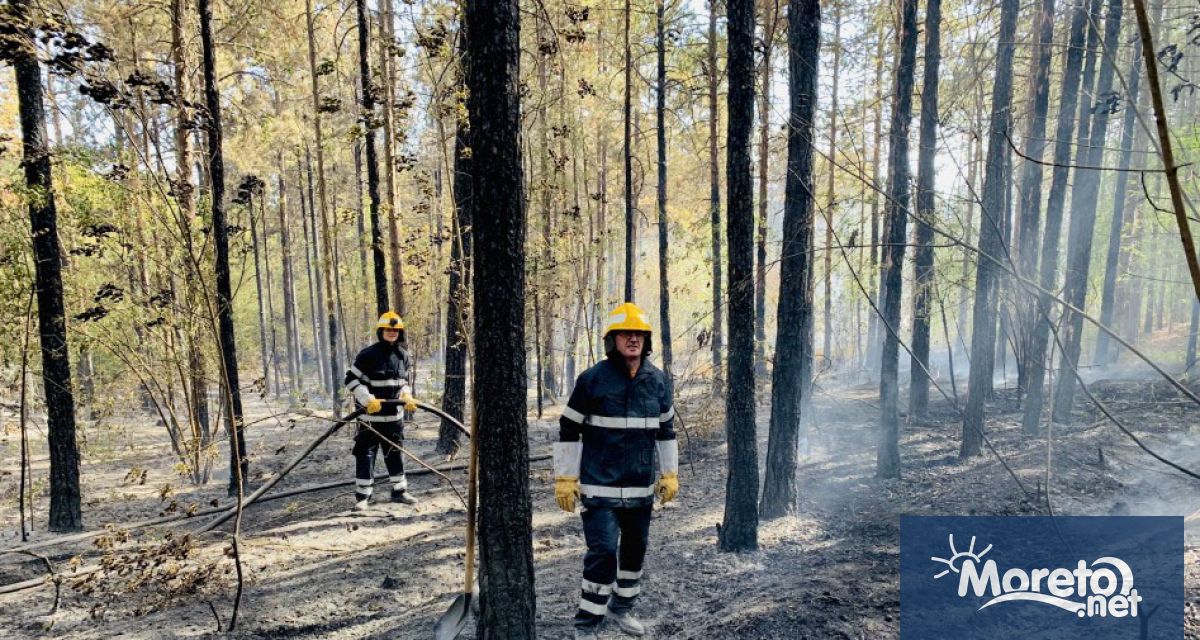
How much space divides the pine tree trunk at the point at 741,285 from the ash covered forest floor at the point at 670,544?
21.5 inches

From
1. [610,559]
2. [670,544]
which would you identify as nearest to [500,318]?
[610,559]

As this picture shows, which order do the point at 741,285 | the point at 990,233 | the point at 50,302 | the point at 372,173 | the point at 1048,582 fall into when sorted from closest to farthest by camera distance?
the point at 1048,582 → the point at 741,285 → the point at 50,302 → the point at 990,233 → the point at 372,173

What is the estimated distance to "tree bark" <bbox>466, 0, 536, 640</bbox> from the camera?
12.0 feet

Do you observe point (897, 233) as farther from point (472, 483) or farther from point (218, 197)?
point (218, 197)

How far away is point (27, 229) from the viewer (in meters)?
7.30

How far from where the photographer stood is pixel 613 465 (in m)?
4.64

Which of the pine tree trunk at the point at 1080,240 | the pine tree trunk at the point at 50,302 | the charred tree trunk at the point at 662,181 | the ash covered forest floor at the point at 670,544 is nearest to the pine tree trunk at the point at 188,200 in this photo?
the pine tree trunk at the point at 50,302

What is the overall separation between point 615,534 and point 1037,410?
1036 cm

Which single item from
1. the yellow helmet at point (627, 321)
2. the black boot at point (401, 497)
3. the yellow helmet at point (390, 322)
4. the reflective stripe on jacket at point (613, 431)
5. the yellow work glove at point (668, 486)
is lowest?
the black boot at point (401, 497)

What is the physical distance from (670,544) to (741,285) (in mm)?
3187

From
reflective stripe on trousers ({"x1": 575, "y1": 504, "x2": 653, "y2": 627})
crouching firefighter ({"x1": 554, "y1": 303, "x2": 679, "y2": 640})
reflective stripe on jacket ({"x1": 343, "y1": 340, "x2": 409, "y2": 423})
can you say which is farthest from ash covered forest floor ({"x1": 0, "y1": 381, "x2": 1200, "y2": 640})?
reflective stripe on jacket ({"x1": 343, "y1": 340, "x2": 409, "y2": 423})

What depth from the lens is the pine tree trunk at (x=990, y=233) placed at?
9.26m

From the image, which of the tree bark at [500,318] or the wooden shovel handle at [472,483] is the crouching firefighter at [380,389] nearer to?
the wooden shovel handle at [472,483]

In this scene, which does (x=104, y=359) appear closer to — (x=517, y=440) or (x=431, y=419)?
(x=431, y=419)
